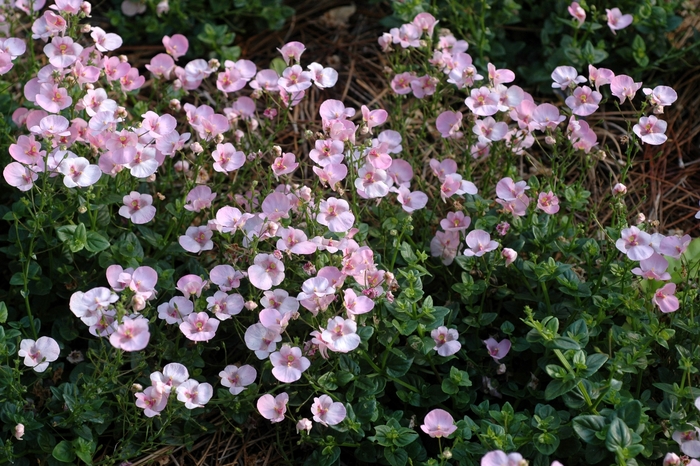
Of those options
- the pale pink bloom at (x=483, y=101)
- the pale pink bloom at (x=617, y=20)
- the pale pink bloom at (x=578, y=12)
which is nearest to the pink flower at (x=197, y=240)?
the pale pink bloom at (x=483, y=101)

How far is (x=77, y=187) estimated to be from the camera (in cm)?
284

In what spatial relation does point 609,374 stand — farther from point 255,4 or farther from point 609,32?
point 255,4

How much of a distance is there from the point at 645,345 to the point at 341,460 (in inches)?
42.6

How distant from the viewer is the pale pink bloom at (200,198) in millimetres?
2943

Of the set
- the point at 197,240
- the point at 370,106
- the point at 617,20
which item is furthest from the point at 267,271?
the point at 617,20

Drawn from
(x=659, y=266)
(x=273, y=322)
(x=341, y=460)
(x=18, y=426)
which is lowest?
(x=341, y=460)

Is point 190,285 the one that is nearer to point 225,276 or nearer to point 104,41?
point 225,276

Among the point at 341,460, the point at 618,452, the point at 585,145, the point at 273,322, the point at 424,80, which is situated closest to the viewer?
the point at 618,452

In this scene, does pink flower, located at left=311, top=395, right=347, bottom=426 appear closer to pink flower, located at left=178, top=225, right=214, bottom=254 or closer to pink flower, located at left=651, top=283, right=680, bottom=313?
pink flower, located at left=178, top=225, right=214, bottom=254

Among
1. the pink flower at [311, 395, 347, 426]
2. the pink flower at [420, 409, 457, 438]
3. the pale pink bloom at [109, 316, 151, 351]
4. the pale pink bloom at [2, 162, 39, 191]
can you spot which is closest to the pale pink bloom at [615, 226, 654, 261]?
the pink flower at [420, 409, 457, 438]

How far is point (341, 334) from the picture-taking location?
251 cm

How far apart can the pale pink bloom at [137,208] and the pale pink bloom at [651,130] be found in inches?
67.4

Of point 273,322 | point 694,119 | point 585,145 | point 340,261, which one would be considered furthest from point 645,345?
point 694,119

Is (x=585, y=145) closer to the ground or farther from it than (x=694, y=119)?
farther from it
